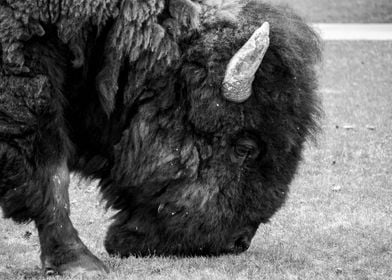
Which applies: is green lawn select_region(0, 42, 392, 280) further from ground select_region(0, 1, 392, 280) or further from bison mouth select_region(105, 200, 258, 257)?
bison mouth select_region(105, 200, 258, 257)

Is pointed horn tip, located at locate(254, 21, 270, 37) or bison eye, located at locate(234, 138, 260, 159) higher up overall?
pointed horn tip, located at locate(254, 21, 270, 37)

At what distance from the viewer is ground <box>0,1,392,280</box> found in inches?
224

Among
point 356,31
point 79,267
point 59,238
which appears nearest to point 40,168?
point 59,238

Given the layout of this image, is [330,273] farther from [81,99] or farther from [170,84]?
[81,99]

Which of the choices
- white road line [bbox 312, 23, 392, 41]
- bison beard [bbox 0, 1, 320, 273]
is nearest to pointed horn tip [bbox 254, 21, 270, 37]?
bison beard [bbox 0, 1, 320, 273]

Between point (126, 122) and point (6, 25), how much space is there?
1.12 meters

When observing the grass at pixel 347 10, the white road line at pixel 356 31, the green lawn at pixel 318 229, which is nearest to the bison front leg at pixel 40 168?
the green lawn at pixel 318 229

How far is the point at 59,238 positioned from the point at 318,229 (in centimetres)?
257

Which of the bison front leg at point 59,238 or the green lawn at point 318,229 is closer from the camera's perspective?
the bison front leg at point 59,238

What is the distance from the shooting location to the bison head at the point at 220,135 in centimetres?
567

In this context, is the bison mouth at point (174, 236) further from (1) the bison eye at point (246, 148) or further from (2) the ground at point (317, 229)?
(1) the bison eye at point (246, 148)

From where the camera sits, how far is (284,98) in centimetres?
571

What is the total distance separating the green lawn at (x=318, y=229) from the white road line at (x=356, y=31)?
345 inches

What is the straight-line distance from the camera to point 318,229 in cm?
713
